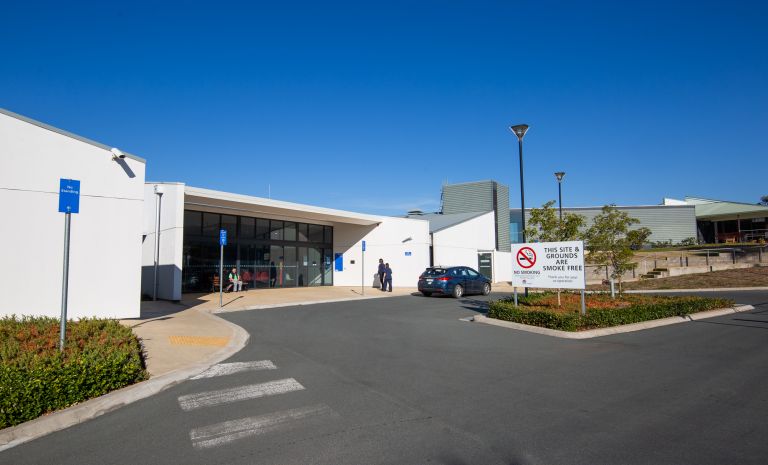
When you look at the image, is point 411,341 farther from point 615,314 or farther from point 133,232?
point 133,232

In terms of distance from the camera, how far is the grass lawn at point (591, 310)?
11.1 m

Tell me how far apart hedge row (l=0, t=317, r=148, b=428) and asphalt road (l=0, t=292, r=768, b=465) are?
0.54 metres

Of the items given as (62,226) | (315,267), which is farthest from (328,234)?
(62,226)

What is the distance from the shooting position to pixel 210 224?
23031 millimetres

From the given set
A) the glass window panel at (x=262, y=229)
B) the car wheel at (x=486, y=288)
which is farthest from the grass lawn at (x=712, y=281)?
the glass window panel at (x=262, y=229)

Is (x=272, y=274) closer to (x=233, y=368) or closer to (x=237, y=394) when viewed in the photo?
(x=233, y=368)

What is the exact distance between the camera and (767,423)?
15.7 feet

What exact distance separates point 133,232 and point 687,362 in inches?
499

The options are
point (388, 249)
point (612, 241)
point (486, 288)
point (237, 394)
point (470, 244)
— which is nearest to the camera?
point (237, 394)

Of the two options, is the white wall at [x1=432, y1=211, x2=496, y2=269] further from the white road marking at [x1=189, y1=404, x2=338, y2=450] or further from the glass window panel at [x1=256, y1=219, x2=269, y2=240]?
the white road marking at [x1=189, y1=404, x2=338, y2=450]

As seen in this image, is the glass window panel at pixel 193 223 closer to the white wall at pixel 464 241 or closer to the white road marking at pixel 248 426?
the white wall at pixel 464 241

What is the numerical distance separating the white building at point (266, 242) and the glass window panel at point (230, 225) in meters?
0.05

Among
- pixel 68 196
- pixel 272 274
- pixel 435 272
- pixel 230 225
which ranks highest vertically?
pixel 230 225

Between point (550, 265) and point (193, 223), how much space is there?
1650 centimetres
